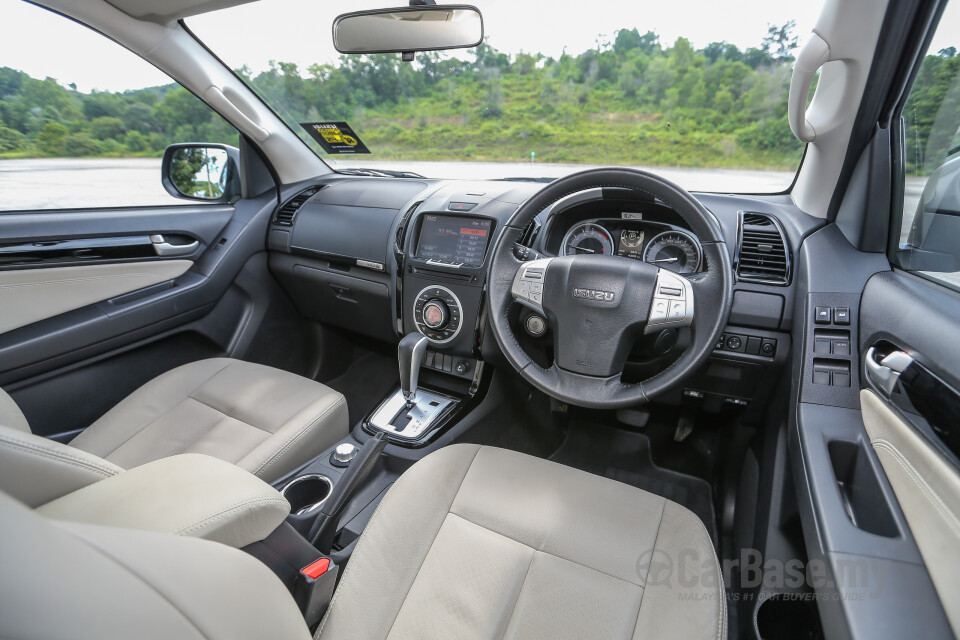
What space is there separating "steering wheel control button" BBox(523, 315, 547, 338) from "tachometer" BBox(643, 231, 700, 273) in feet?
1.33

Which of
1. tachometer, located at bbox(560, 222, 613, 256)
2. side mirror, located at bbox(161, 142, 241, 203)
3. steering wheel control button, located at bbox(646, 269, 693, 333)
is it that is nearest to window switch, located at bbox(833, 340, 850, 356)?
steering wheel control button, located at bbox(646, 269, 693, 333)

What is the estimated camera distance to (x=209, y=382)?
6.31 ft

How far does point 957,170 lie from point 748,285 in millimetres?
572

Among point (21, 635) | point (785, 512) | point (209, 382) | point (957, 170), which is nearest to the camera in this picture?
point (21, 635)

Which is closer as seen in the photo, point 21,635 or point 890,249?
point 21,635

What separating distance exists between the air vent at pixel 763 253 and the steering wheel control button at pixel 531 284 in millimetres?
651

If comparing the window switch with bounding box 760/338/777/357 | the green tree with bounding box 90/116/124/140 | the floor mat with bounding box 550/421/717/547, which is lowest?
the floor mat with bounding box 550/421/717/547

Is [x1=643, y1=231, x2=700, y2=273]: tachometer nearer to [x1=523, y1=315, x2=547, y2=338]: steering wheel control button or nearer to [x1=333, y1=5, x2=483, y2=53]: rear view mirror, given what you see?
[x1=523, y1=315, x2=547, y2=338]: steering wheel control button

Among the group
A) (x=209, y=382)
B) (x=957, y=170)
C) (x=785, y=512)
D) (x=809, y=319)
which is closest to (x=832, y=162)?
(x=957, y=170)

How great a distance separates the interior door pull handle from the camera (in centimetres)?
108

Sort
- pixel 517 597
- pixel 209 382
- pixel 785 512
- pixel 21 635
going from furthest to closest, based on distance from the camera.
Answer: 1. pixel 209 382
2. pixel 785 512
3. pixel 517 597
4. pixel 21 635

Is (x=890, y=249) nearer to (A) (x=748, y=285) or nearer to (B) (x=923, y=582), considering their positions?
(A) (x=748, y=285)

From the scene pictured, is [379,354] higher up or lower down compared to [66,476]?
lower down

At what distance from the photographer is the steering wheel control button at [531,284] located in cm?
158
